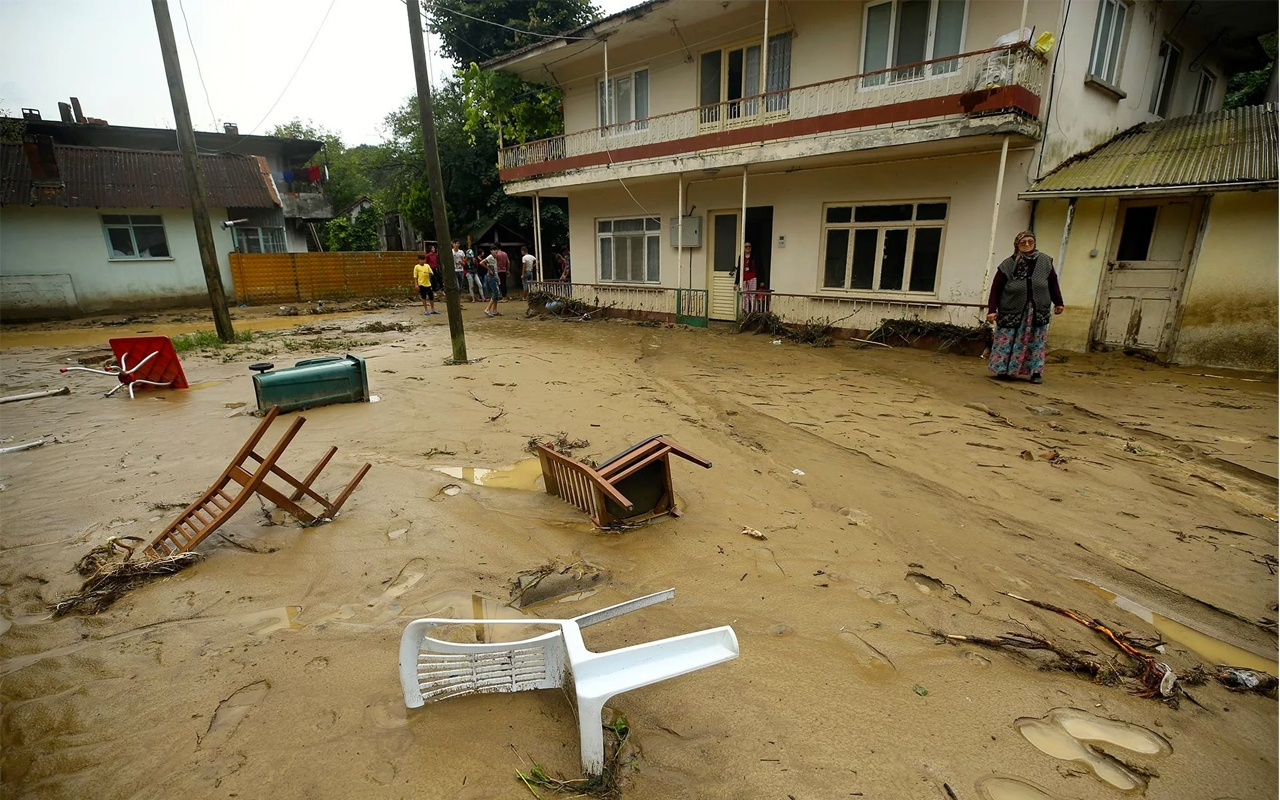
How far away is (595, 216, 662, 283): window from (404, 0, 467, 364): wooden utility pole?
6759 mm

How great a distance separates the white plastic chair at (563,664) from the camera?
1735 millimetres

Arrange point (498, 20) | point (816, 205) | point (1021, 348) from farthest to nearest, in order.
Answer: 1. point (498, 20)
2. point (816, 205)
3. point (1021, 348)

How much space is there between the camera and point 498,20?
1988 cm

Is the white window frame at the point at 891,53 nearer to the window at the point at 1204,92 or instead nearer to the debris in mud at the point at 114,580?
the window at the point at 1204,92

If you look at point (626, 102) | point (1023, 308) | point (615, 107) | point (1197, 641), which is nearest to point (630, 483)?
point (1197, 641)

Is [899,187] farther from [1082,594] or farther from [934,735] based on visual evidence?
[934,735]

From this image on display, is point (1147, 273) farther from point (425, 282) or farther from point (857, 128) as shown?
point (425, 282)

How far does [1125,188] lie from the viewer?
312 inches

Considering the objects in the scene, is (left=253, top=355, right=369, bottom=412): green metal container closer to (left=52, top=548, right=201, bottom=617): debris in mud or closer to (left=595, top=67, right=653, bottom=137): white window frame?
(left=52, top=548, right=201, bottom=617): debris in mud

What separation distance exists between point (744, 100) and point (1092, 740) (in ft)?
37.1

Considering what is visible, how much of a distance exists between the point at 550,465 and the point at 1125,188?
9193 mm

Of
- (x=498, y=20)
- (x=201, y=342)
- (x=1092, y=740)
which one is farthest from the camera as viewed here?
(x=498, y=20)

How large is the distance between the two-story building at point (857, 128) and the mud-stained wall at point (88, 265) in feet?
38.0

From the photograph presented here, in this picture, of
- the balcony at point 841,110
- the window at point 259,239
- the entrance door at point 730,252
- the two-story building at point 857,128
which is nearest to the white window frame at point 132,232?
the window at point 259,239
